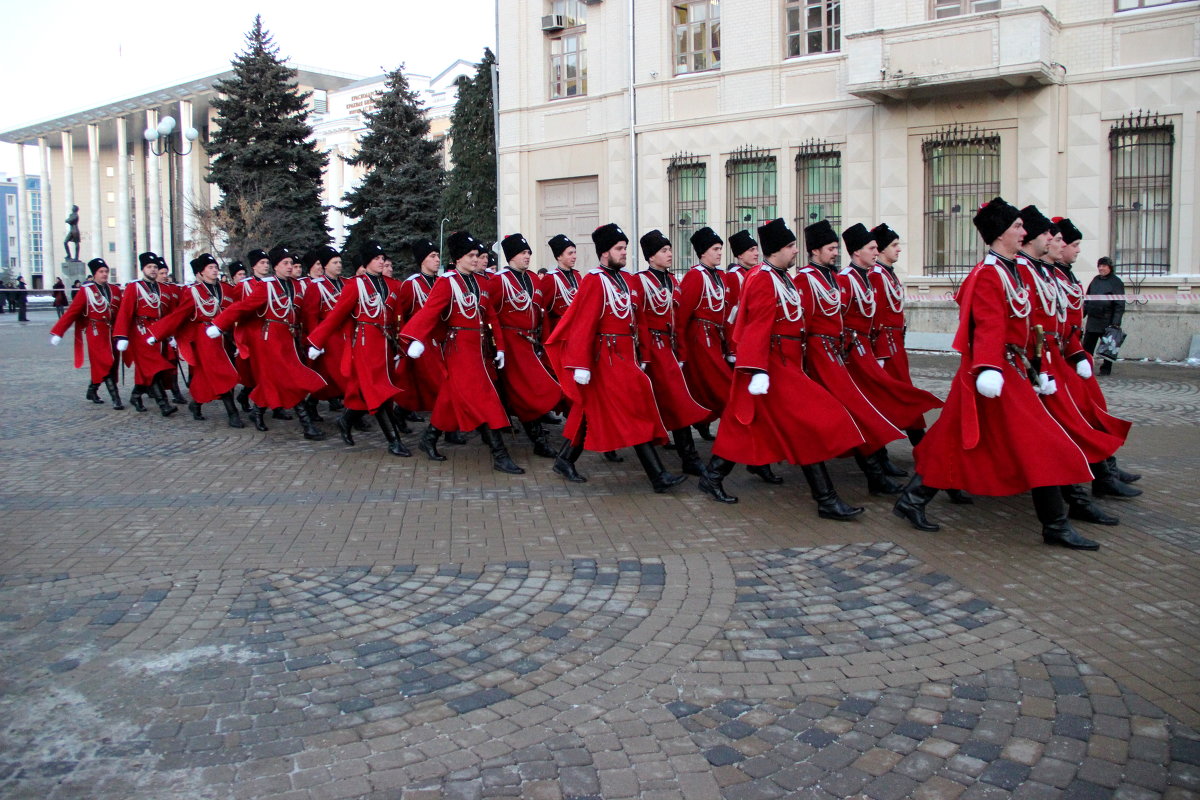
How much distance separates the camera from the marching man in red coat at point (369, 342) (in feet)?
33.6

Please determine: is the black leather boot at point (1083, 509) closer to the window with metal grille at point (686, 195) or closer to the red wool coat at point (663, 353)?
the red wool coat at point (663, 353)

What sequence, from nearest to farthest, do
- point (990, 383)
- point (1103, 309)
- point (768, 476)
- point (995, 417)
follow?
point (990, 383) < point (995, 417) < point (768, 476) < point (1103, 309)

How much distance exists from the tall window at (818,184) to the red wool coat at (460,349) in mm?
13773

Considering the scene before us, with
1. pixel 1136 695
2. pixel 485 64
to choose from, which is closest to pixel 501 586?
pixel 1136 695

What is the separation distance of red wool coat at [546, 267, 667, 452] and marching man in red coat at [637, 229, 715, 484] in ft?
0.88

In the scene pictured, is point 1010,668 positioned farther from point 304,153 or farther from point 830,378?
point 304,153

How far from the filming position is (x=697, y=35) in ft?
78.4

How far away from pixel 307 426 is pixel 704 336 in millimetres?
4383

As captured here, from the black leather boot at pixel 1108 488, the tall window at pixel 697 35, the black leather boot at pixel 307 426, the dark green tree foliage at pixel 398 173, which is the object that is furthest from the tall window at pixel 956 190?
the dark green tree foliage at pixel 398 173

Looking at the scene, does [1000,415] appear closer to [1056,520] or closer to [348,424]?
[1056,520]

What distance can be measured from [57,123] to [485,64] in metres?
58.5

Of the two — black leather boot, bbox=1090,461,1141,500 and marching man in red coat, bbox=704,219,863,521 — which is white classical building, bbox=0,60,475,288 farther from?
black leather boot, bbox=1090,461,1141,500

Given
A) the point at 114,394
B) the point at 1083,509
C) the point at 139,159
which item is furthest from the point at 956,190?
the point at 139,159

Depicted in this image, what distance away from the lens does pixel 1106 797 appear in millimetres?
3506
